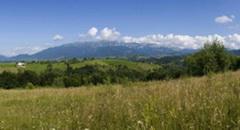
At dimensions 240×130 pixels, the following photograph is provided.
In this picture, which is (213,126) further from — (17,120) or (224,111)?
(17,120)

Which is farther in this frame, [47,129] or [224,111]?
[47,129]

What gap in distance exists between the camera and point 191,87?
6.84 m

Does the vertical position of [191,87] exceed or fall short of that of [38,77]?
it exceeds it

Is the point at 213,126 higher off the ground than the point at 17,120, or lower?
higher

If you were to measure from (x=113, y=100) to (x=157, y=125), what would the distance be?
97.7 inches

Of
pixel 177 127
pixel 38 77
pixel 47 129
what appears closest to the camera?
pixel 177 127

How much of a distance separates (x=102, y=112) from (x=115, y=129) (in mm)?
995

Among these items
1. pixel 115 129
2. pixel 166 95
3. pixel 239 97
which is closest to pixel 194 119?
pixel 239 97

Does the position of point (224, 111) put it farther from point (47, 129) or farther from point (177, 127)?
point (47, 129)

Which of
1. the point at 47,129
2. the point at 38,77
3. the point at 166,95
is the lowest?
the point at 38,77

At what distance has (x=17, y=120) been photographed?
8.20 metres

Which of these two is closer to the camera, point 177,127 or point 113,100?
point 177,127

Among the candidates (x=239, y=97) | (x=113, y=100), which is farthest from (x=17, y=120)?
(x=239, y=97)

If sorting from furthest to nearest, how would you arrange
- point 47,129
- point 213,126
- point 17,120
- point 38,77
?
point 38,77, point 17,120, point 47,129, point 213,126
